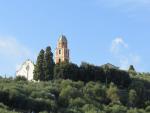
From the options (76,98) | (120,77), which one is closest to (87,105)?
(76,98)

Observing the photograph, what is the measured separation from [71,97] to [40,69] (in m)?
5.81

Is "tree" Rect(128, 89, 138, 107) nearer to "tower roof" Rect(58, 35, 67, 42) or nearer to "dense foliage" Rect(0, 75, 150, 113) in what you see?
"dense foliage" Rect(0, 75, 150, 113)

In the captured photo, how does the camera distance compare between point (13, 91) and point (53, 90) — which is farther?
point (53, 90)

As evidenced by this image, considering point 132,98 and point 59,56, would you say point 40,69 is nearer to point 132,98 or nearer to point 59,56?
point 132,98

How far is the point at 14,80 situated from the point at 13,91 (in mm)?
11987

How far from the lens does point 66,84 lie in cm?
7769

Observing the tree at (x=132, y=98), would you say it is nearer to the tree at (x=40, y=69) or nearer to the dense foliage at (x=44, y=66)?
the dense foliage at (x=44, y=66)

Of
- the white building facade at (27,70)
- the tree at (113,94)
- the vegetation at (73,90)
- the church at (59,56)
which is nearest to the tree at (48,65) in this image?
the vegetation at (73,90)

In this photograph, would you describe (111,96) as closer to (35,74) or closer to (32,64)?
(35,74)

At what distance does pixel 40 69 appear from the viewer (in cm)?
7931

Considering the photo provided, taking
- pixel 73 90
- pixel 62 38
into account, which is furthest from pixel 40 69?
pixel 62 38

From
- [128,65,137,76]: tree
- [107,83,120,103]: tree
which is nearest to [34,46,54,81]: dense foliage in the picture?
[107,83,120,103]: tree

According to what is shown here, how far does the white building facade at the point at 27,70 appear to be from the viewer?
87250 mm

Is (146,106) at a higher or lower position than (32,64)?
lower
